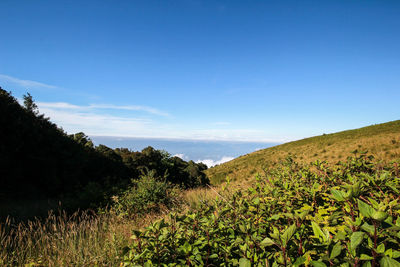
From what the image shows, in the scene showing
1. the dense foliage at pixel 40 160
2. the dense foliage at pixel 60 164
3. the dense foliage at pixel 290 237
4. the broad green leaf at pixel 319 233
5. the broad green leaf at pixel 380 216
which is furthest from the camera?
the dense foliage at pixel 40 160

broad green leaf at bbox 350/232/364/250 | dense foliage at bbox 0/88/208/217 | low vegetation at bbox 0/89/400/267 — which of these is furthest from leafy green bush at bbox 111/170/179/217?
broad green leaf at bbox 350/232/364/250

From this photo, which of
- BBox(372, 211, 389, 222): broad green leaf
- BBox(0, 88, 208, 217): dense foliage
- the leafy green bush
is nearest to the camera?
BBox(372, 211, 389, 222): broad green leaf

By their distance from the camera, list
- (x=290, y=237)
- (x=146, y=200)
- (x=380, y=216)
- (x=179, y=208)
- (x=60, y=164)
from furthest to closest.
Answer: (x=60, y=164) < (x=146, y=200) < (x=179, y=208) < (x=290, y=237) < (x=380, y=216)

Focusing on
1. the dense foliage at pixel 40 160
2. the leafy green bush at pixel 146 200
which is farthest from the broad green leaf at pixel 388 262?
the dense foliage at pixel 40 160

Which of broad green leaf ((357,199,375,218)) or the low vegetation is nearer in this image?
broad green leaf ((357,199,375,218))

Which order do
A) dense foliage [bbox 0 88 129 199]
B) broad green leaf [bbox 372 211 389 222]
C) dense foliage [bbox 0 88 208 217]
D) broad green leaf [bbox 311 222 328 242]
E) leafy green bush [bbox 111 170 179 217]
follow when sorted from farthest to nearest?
dense foliage [bbox 0 88 129 199]
dense foliage [bbox 0 88 208 217]
leafy green bush [bbox 111 170 179 217]
broad green leaf [bbox 311 222 328 242]
broad green leaf [bbox 372 211 389 222]

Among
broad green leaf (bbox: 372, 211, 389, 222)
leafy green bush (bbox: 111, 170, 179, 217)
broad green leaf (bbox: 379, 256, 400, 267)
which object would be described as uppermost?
broad green leaf (bbox: 372, 211, 389, 222)

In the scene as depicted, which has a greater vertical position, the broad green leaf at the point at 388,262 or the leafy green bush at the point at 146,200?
the broad green leaf at the point at 388,262

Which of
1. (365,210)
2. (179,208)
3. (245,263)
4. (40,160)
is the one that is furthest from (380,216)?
(40,160)

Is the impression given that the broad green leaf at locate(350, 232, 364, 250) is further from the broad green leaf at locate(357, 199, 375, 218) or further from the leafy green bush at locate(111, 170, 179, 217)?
the leafy green bush at locate(111, 170, 179, 217)

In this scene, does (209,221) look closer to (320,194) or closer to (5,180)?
(320,194)

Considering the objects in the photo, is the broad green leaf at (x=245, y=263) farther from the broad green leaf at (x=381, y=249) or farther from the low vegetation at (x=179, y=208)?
the broad green leaf at (x=381, y=249)

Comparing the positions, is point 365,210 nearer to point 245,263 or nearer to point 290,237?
point 290,237

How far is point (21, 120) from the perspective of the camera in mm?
11219
